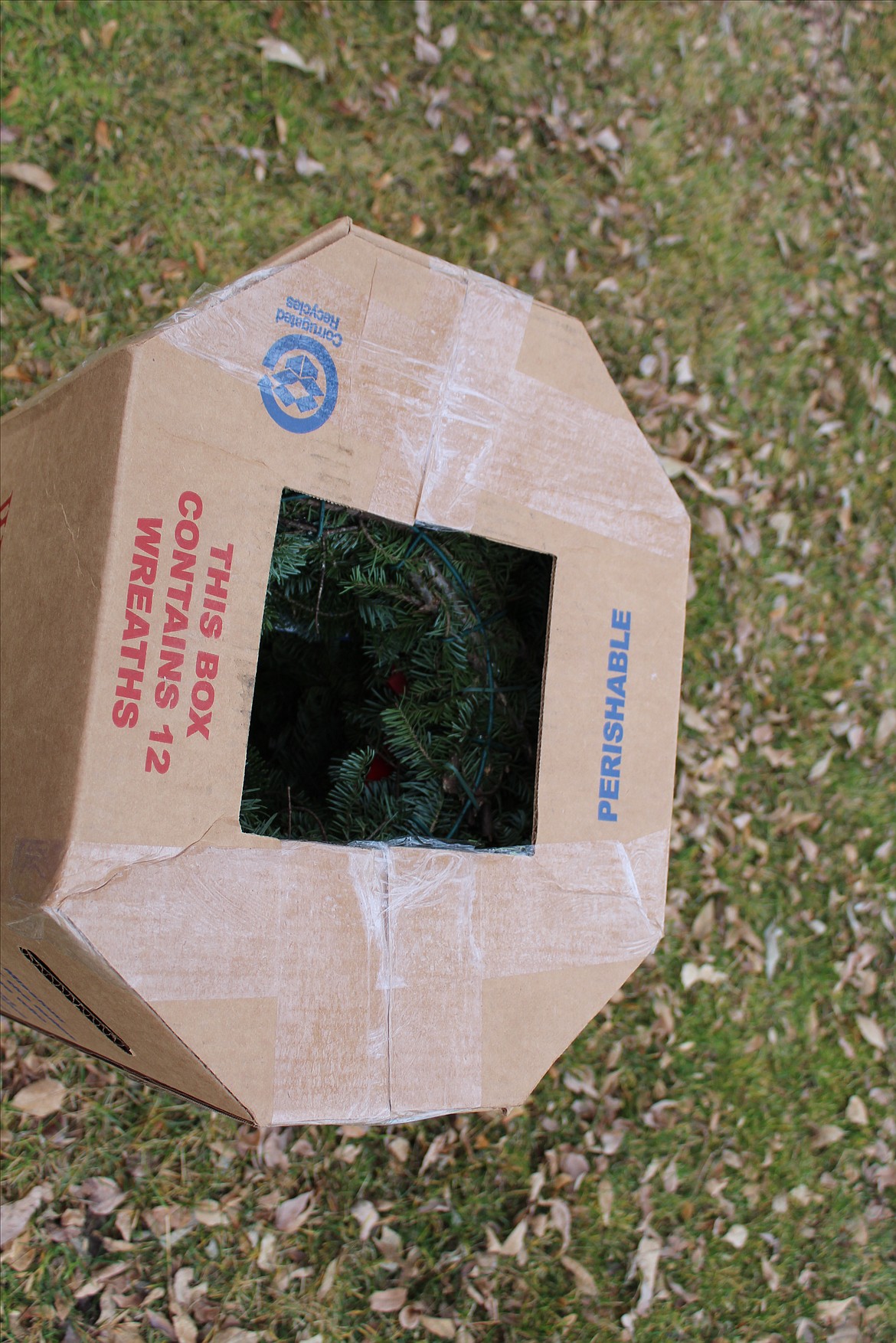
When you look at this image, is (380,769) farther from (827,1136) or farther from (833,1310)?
(833,1310)

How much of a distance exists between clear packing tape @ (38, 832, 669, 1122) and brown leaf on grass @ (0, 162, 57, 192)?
7.68 ft

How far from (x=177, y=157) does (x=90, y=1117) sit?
2.81m

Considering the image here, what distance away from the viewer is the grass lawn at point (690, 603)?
8.19 feet

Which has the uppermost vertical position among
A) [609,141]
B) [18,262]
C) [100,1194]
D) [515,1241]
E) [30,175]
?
[609,141]

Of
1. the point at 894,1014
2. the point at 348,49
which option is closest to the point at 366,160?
the point at 348,49

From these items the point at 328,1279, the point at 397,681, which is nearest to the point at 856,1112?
the point at 328,1279

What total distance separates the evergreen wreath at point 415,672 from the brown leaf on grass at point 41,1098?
4.03 feet

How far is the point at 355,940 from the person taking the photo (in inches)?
55.1

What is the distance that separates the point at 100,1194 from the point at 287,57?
3.41 meters

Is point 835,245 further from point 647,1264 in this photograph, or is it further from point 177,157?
point 647,1264

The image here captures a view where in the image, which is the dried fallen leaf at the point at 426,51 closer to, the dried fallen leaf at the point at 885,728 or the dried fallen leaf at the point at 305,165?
the dried fallen leaf at the point at 305,165

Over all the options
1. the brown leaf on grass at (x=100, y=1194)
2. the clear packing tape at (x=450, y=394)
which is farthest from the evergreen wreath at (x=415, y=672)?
the brown leaf on grass at (x=100, y=1194)

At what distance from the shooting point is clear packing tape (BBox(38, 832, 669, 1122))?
4.13ft

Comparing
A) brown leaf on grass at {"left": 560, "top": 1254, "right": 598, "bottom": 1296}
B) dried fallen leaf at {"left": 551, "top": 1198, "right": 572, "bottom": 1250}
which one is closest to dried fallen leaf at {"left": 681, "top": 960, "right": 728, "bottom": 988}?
dried fallen leaf at {"left": 551, "top": 1198, "right": 572, "bottom": 1250}
